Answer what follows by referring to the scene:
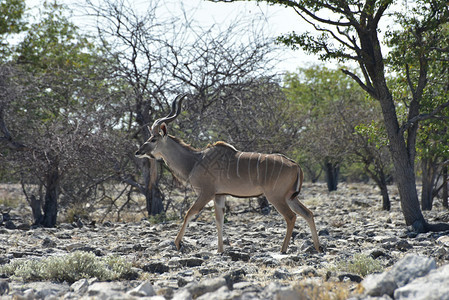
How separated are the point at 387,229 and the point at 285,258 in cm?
431

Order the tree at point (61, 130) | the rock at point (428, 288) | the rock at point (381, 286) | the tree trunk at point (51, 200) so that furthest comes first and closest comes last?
1. the tree trunk at point (51, 200)
2. the tree at point (61, 130)
3. the rock at point (381, 286)
4. the rock at point (428, 288)

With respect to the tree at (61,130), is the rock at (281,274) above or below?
below

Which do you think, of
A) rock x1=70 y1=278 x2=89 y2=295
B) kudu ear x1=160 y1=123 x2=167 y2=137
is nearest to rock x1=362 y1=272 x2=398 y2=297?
rock x1=70 y1=278 x2=89 y2=295

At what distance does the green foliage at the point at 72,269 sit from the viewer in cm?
573

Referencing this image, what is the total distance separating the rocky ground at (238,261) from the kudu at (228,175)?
54cm

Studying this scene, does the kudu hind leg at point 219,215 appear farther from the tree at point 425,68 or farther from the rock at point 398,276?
the tree at point 425,68

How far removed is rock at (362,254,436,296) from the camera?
436cm

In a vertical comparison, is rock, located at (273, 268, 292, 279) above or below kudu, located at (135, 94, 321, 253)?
below

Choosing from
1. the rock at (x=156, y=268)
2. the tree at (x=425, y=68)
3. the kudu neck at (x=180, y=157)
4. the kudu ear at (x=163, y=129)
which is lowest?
the rock at (x=156, y=268)

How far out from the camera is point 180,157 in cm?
888

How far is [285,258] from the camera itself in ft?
22.3

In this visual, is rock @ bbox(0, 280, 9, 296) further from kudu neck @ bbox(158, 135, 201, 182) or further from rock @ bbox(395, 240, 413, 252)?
rock @ bbox(395, 240, 413, 252)

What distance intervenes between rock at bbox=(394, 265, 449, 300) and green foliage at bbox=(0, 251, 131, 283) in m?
3.03

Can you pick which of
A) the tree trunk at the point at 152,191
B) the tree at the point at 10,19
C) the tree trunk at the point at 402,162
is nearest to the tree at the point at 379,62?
the tree trunk at the point at 402,162
